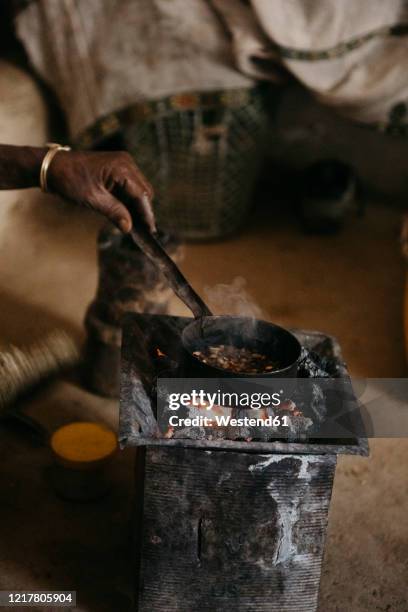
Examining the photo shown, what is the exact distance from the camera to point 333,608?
7.44 ft

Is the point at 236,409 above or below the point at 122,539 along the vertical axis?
above

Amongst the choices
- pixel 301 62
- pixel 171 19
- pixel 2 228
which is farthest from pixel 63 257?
pixel 301 62

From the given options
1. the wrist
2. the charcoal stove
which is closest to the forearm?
the wrist

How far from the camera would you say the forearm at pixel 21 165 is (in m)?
2.36

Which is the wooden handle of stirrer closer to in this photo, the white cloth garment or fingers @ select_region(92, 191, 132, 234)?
fingers @ select_region(92, 191, 132, 234)

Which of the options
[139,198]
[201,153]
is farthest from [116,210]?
[201,153]

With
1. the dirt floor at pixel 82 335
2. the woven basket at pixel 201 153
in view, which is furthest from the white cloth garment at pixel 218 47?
the dirt floor at pixel 82 335

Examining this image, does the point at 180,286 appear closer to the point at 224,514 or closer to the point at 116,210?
the point at 116,210

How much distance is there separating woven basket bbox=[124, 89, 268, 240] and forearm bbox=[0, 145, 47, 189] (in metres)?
1.77

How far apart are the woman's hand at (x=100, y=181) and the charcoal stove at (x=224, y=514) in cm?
49

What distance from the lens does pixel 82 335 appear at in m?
3.51

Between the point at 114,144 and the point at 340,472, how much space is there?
9.48 feet

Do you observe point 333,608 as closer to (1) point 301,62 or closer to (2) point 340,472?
(2) point 340,472

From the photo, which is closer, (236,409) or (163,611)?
(236,409)
